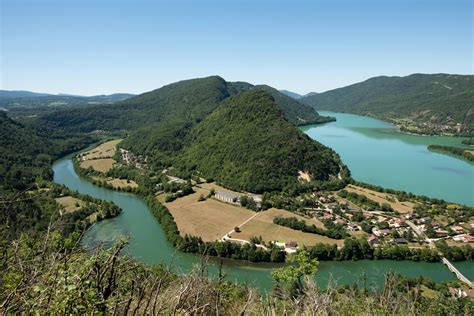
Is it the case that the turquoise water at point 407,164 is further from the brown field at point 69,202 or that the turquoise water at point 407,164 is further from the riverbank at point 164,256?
the brown field at point 69,202

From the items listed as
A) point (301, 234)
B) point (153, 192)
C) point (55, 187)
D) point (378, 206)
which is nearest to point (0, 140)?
point (55, 187)

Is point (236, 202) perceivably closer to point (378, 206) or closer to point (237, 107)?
point (378, 206)

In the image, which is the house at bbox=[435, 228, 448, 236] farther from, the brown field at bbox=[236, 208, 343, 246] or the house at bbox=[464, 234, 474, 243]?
the brown field at bbox=[236, 208, 343, 246]

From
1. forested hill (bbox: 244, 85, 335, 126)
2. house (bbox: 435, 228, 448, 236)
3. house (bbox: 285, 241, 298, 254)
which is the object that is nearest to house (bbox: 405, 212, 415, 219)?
house (bbox: 435, 228, 448, 236)

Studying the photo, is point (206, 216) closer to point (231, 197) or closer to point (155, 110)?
point (231, 197)

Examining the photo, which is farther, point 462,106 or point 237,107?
point 462,106

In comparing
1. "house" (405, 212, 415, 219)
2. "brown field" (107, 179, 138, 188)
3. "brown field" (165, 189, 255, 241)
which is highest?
"house" (405, 212, 415, 219)
